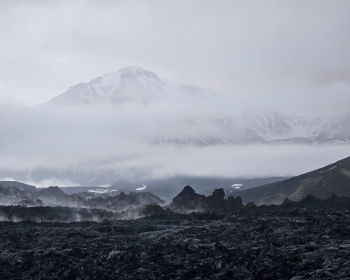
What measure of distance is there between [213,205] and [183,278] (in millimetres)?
48095

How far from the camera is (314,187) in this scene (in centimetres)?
11406

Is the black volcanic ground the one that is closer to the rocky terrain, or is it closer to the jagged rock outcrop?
the rocky terrain

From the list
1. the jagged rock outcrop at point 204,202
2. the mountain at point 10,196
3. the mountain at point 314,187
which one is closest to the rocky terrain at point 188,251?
the jagged rock outcrop at point 204,202

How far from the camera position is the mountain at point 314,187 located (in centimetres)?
10831

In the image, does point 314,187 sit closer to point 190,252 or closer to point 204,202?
point 204,202

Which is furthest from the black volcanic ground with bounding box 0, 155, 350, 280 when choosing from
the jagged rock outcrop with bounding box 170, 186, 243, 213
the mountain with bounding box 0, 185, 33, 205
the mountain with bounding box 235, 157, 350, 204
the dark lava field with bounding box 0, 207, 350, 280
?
the mountain with bounding box 235, 157, 350, 204

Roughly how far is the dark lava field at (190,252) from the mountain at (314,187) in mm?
70910

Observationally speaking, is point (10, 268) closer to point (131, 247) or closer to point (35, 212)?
point (131, 247)

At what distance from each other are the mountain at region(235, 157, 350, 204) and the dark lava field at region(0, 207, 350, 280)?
70.9 m

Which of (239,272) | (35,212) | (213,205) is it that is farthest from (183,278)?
(213,205)

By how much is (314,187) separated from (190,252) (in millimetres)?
89437

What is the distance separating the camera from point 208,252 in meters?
29.5

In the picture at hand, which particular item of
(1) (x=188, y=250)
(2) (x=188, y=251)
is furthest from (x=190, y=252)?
(1) (x=188, y=250)

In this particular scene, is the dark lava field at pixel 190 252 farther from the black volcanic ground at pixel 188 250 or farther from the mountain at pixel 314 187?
the mountain at pixel 314 187
